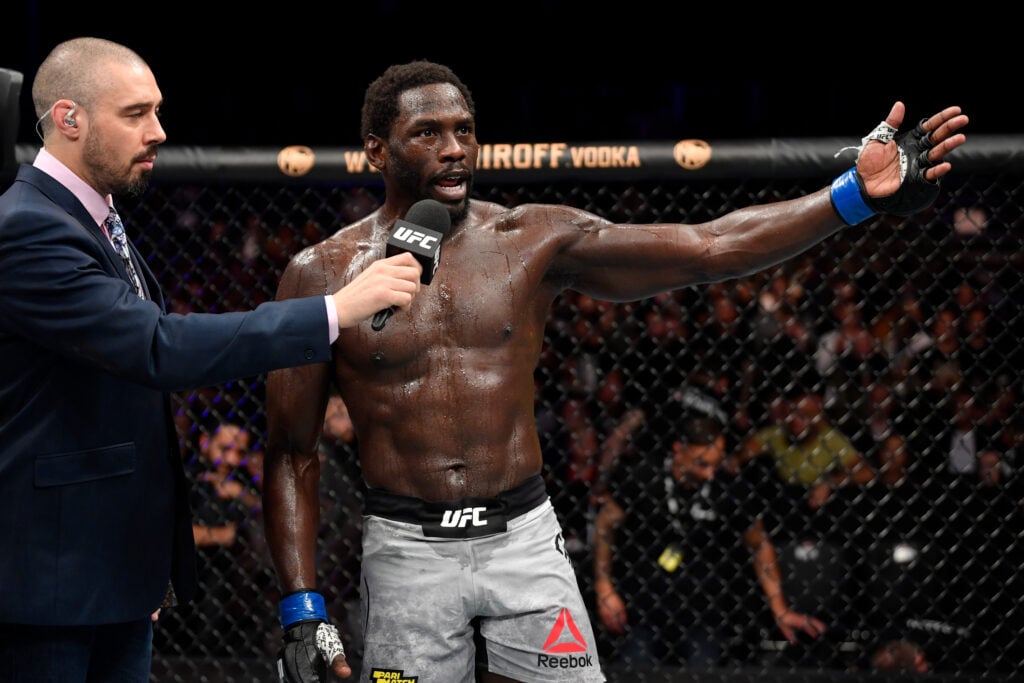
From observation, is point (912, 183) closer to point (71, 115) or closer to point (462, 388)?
point (462, 388)

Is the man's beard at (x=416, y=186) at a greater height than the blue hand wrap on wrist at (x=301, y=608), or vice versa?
the man's beard at (x=416, y=186)

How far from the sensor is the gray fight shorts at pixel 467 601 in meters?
1.83

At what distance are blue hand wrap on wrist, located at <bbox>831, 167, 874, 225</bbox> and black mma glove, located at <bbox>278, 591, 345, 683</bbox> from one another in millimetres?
1072


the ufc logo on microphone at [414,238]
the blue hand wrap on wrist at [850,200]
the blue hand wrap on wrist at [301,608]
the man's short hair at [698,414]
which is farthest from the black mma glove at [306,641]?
the man's short hair at [698,414]

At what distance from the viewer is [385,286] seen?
1464mm

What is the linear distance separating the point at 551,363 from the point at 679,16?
221 cm

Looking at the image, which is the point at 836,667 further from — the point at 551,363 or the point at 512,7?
the point at 512,7

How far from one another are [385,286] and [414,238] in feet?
0.29

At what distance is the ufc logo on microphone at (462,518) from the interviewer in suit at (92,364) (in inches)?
15.9

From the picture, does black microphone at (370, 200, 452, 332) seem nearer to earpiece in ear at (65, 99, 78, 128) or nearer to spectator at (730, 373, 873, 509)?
earpiece in ear at (65, 99, 78, 128)

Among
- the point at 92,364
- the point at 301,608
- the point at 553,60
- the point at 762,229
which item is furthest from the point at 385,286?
the point at 553,60

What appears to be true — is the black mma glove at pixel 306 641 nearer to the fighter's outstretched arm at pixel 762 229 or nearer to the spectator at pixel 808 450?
the fighter's outstretched arm at pixel 762 229

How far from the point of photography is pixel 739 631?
300 centimetres

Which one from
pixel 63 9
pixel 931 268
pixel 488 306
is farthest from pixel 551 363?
pixel 63 9
